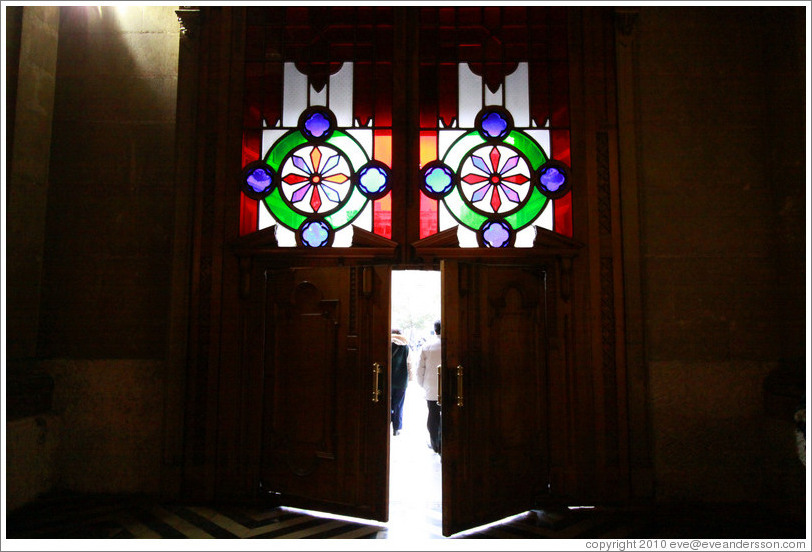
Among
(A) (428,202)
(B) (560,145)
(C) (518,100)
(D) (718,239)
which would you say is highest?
(C) (518,100)

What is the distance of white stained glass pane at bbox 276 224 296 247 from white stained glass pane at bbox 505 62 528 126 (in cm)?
196

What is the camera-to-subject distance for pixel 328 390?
366cm

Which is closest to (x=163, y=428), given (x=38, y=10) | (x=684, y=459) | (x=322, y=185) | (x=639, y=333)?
(x=322, y=185)

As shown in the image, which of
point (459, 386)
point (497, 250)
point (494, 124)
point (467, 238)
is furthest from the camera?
point (494, 124)

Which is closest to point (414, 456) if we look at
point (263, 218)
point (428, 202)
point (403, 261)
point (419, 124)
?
point (403, 261)

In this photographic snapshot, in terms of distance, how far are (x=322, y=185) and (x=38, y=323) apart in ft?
7.73

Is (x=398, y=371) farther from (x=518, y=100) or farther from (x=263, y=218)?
(x=518, y=100)

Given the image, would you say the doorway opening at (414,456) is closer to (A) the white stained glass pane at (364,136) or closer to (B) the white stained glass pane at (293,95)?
(A) the white stained glass pane at (364,136)

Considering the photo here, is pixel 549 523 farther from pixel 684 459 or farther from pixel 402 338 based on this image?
pixel 402 338

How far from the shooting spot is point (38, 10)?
12.7 feet

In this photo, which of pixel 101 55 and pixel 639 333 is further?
pixel 101 55

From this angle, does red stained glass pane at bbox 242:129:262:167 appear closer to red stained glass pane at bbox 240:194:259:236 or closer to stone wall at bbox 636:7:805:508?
red stained glass pane at bbox 240:194:259:236

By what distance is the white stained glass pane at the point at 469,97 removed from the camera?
13.4ft

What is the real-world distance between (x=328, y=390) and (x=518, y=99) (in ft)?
8.79
